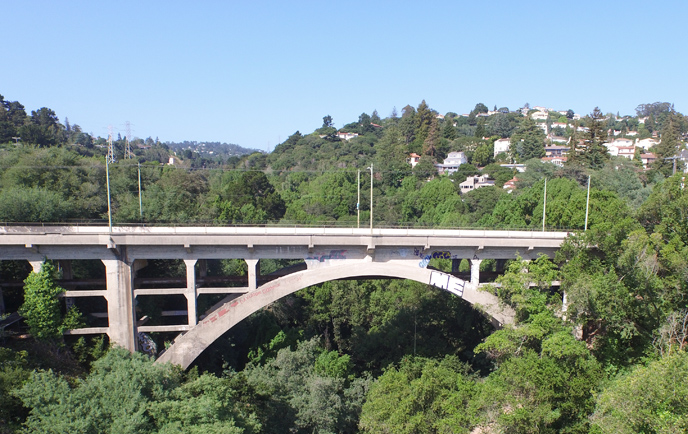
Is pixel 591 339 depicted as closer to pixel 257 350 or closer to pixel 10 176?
pixel 257 350

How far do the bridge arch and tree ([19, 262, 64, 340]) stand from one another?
15.8 feet

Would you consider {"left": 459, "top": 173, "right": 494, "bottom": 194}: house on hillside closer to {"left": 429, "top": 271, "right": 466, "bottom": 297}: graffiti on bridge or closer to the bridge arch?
the bridge arch

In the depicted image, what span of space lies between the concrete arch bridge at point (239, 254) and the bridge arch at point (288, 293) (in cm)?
5

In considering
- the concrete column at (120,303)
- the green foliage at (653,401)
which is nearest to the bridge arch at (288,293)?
the concrete column at (120,303)

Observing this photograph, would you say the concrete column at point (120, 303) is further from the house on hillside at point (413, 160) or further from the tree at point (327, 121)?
the tree at point (327, 121)

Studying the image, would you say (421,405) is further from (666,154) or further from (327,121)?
(327,121)

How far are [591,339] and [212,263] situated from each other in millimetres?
29521

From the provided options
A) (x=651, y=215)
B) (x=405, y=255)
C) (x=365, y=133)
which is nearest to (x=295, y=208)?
(x=405, y=255)

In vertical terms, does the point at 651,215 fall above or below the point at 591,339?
above

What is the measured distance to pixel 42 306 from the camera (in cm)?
2102

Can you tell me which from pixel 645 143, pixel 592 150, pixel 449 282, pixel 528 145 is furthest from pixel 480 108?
pixel 449 282

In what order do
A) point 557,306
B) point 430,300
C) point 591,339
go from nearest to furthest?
point 557,306
point 591,339
point 430,300

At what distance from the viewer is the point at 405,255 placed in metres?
24.1

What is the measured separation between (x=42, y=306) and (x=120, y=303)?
3.10 metres
